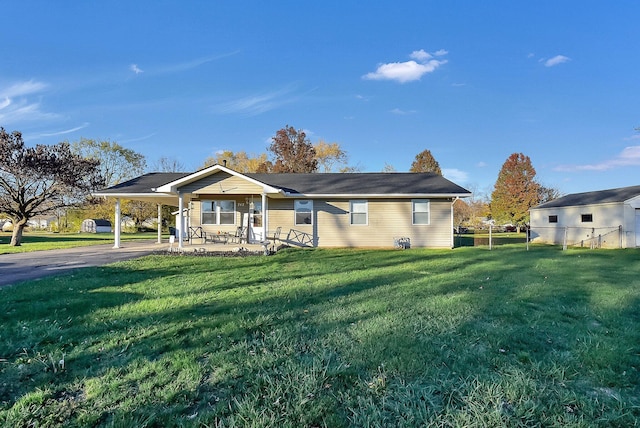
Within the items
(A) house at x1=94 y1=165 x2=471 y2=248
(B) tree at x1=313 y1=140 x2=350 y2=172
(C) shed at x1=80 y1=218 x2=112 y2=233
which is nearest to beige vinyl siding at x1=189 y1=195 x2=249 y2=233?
(A) house at x1=94 y1=165 x2=471 y2=248

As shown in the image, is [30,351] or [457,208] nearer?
[30,351]

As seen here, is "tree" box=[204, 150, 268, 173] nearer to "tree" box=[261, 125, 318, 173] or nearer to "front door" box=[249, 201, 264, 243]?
"tree" box=[261, 125, 318, 173]

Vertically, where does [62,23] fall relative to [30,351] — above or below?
above

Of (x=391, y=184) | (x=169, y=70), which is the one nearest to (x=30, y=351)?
(x=391, y=184)

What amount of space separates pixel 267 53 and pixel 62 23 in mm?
8301

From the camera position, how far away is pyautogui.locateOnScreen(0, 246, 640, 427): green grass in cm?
245

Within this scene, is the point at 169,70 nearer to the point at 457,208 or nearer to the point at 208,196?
the point at 208,196

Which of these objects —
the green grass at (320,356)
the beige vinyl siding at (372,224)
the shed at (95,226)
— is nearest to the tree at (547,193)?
the beige vinyl siding at (372,224)

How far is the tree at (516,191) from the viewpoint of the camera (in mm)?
38562

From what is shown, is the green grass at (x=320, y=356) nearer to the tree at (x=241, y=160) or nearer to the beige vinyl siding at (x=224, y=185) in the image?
the beige vinyl siding at (x=224, y=185)

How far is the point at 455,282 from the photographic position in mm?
7344

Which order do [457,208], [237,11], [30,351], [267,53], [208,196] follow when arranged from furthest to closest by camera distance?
[457,208]
[267,53]
[208,196]
[237,11]
[30,351]

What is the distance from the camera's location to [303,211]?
53.6ft

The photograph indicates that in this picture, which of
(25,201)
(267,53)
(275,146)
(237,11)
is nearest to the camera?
(237,11)
